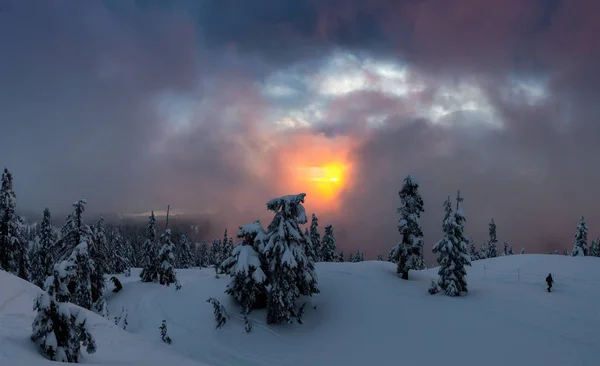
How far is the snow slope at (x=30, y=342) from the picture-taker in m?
9.62

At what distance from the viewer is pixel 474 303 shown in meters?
30.3

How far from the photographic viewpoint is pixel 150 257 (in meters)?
48.6

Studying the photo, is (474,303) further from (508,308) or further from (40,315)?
(40,315)

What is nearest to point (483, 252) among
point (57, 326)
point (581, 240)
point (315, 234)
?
point (581, 240)

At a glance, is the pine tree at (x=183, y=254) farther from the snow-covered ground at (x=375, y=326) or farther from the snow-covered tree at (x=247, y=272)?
the snow-covered tree at (x=247, y=272)

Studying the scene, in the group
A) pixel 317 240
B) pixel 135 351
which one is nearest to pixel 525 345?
pixel 135 351

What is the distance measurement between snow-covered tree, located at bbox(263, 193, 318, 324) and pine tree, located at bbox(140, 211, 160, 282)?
24175 mm

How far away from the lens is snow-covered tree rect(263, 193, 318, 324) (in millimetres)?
28812

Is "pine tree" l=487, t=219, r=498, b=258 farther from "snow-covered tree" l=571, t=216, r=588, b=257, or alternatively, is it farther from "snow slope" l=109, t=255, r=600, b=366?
"snow slope" l=109, t=255, r=600, b=366

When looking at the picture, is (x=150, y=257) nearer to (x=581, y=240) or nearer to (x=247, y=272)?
(x=247, y=272)

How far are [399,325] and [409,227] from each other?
13.7 meters

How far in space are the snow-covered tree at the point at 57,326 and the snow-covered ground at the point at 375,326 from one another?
3.54ft

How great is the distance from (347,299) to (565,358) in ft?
54.0

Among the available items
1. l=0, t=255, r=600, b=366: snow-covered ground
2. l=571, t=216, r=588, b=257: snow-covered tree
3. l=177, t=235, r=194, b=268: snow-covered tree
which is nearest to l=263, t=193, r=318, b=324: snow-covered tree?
l=0, t=255, r=600, b=366: snow-covered ground
